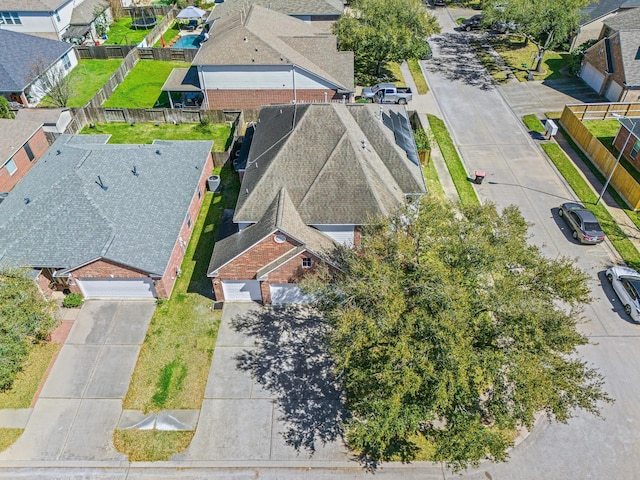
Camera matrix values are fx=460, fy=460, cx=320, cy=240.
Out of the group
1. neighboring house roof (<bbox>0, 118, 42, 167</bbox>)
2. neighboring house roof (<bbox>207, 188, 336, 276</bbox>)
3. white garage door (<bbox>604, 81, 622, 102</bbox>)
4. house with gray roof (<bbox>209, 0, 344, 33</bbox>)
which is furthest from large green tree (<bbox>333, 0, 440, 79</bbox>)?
neighboring house roof (<bbox>0, 118, 42, 167</bbox>)

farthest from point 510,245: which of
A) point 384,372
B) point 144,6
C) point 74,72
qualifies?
point 144,6

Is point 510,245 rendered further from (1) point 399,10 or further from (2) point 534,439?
(1) point 399,10

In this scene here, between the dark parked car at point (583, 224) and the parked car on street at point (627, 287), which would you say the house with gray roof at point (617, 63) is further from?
the parked car on street at point (627, 287)

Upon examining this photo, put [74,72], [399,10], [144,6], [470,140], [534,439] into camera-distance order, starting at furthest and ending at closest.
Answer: [144,6] → [74,72] → [399,10] → [470,140] → [534,439]

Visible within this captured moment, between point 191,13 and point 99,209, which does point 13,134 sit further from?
point 191,13

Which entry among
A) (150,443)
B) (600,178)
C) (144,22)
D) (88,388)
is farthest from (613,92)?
(144,22)

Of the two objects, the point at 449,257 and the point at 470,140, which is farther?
the point at 470,140
